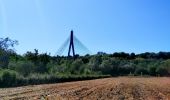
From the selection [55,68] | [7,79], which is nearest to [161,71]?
[55,68]

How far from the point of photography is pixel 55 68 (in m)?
65.8

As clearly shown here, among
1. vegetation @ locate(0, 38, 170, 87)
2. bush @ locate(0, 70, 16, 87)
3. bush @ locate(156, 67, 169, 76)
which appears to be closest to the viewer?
bush @ locate(0, 70, 16, 87)

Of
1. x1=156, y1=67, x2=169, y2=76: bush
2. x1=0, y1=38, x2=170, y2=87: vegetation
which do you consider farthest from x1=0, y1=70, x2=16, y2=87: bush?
x1=156, y1=67, x2=169, y2=76: bush

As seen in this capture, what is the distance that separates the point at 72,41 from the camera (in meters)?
67.0

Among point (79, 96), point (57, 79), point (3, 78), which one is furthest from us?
point (57, 79)

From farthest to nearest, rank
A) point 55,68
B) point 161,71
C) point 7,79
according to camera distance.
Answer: point 161,71 < point 55,68 < point 7,79

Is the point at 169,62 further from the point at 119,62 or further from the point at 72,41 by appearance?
the point at 72,41

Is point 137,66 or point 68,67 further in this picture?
point 137,66

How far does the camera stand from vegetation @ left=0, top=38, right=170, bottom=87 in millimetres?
46188

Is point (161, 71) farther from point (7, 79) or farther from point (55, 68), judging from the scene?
point (7, 79)

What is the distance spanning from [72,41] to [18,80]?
79.8 feet

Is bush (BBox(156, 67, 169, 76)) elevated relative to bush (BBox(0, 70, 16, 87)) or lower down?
elevated

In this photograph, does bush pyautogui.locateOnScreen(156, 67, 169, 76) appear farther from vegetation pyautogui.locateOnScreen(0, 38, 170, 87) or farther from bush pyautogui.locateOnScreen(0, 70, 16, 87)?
bush pyautogui.locateOnScreen(0, 70, 16, 87)

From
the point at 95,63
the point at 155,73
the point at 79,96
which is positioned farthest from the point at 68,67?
the point at 79,96
